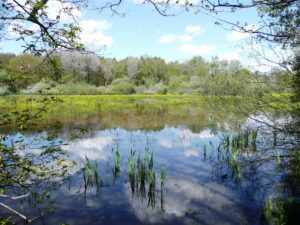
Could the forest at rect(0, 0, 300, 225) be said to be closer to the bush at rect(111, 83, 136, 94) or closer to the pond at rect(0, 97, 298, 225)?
the pond at rect(0, 97, 298, 225)

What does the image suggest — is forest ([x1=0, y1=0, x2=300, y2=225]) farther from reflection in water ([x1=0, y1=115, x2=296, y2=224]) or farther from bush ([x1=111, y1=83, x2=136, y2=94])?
bush ([x1=111, y1=83, x2=136, y2=94])

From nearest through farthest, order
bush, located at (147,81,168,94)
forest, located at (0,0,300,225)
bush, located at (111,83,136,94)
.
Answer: forest, located at (0,0,300,225), bush, located at (111,83,136,94), bush, located at (147,81,168,94)

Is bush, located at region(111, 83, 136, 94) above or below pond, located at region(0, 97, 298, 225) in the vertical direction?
above

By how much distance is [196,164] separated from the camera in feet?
38.0

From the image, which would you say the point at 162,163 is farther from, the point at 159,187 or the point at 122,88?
the point at 122,88

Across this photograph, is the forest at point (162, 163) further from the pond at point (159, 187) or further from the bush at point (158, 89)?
the bush at point (158, 89)

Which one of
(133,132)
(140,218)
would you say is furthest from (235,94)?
(133,132)

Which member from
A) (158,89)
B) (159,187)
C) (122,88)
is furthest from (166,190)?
(158,89)

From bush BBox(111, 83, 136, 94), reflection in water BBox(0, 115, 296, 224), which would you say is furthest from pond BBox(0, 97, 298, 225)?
bush BBox(111, 83, 136, 94)

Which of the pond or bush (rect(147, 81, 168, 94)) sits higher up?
bush (rect(147, 81, 168, 94))

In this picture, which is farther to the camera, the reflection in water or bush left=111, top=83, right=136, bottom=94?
bush left=111, top=83, right=136, bottom=94

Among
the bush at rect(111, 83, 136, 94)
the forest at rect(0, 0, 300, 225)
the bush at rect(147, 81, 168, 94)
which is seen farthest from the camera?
the bush at rect(147, 81, 168, 94)

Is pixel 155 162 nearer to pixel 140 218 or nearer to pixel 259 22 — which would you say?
pixel 140 218

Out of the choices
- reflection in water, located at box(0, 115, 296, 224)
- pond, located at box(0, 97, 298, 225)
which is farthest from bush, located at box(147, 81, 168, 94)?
reflection in water, located at box(0, 115, 296, 224)
